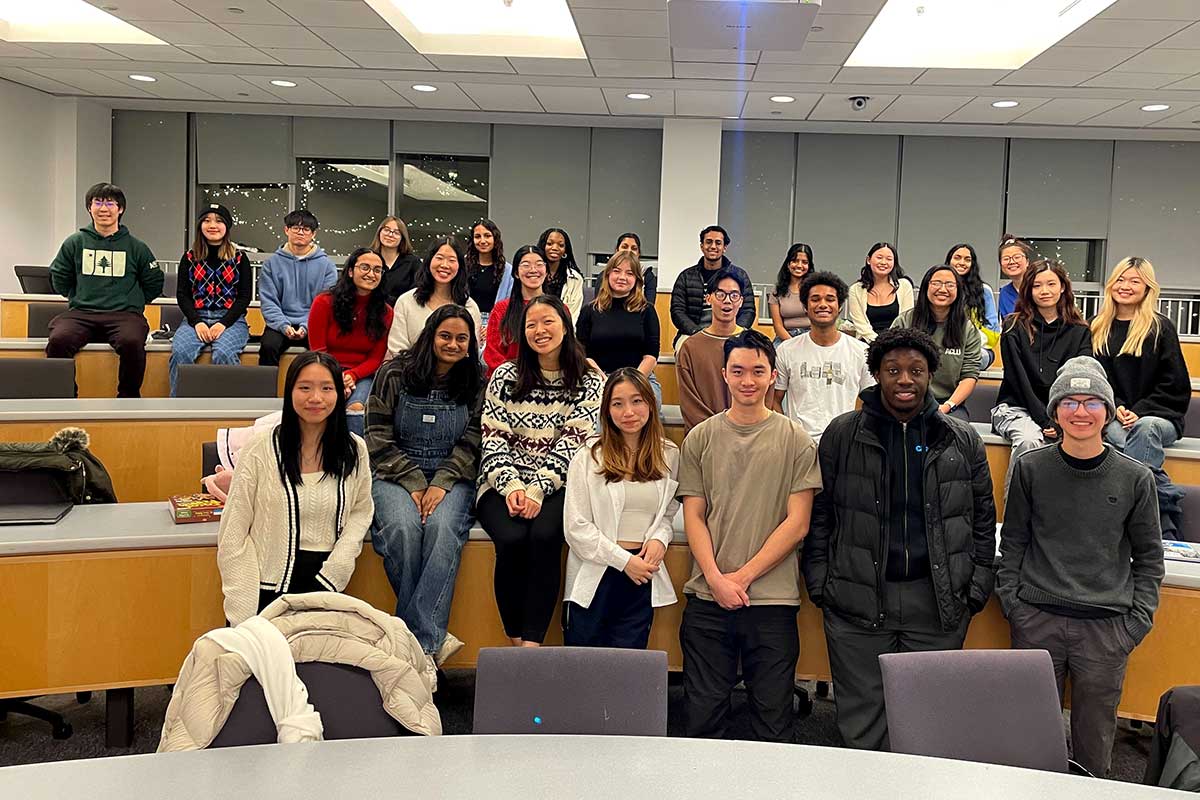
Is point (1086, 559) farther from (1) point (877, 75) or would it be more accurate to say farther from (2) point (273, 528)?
(1) point (877, 75)

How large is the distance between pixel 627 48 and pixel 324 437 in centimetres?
520

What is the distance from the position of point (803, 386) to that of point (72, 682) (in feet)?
10.0

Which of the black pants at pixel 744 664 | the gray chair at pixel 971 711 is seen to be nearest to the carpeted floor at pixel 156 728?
the black pants at pixel 744 664

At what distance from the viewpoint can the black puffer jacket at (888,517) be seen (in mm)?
3057

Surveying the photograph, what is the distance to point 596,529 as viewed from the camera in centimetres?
338

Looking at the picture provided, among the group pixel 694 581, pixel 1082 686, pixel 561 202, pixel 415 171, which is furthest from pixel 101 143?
pixel 1082 686

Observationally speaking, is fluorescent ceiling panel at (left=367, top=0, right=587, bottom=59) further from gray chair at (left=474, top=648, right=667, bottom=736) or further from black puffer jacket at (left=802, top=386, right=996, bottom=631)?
gray chair at (left=474, top=648, right=667, bottom=736)

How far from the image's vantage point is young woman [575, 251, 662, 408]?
5199 mm

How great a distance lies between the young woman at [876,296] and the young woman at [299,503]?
11.9 ft

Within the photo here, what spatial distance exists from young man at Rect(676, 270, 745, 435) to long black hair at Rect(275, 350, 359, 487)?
1851 millimetres

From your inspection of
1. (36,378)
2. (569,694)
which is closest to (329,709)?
(569,694)

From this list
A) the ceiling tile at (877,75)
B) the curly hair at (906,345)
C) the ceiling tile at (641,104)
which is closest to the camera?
the curly hair at (906,345)

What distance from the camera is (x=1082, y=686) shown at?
9.97 feet

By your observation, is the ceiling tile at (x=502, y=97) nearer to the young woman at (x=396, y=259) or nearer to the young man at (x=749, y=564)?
the young woman at (x=396, y=259)
